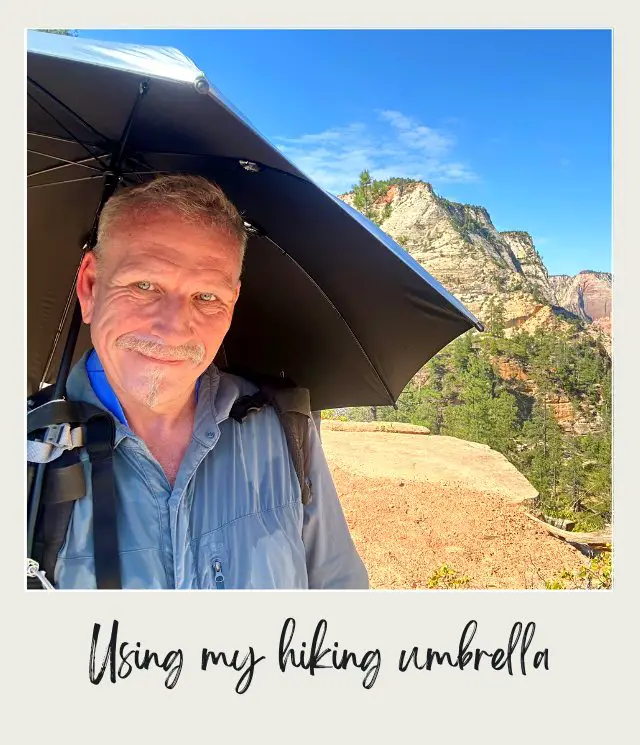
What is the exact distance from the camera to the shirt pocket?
3.32 feet

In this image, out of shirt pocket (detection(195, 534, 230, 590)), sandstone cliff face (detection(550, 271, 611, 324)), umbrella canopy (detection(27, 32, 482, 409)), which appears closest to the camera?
umbrella canopy (detection(27, 32, 482, 409))

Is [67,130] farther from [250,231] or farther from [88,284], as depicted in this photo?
[250,231]

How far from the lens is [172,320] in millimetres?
1113

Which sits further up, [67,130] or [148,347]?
[67,130]

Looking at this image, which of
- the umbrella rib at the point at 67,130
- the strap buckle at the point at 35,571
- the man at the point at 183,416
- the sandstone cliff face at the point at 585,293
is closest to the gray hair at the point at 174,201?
the man at the point at 183,416

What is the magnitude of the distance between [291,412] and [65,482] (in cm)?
46

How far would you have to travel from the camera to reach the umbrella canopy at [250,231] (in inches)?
35.0

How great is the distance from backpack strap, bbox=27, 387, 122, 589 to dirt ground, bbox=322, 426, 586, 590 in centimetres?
549

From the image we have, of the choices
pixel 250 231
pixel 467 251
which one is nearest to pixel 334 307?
pixel 250 231

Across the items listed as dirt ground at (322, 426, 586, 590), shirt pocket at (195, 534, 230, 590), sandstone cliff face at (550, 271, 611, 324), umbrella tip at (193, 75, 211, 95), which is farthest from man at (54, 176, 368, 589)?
sandstone cliff face at (550, 271, 611, 324)

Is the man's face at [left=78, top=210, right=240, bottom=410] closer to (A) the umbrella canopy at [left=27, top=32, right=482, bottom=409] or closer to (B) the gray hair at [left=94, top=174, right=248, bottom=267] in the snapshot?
(B) the gray hair at [left=94, top=174, right=248, bottom=267]

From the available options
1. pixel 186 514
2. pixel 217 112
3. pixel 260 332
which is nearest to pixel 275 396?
pixel 186 514

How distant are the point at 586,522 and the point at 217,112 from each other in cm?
1553

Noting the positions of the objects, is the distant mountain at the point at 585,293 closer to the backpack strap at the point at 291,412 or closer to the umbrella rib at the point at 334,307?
the umbrella rib at the point at 334,307
